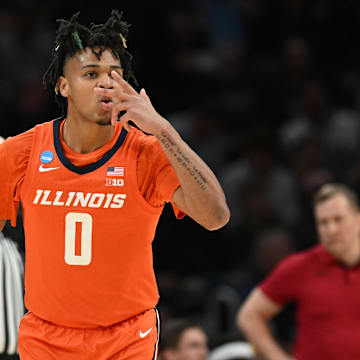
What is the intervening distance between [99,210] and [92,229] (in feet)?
0.32

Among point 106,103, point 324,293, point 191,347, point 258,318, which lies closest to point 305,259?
point 324,293

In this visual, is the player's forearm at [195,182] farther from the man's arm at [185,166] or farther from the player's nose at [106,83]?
the player's nose at [106,83]

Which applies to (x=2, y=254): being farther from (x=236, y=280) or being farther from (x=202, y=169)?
(x=236, y=280)

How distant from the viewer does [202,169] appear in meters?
3.88

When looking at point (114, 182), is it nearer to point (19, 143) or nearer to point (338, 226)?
point (19, 143)

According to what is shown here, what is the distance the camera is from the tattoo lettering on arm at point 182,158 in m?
3.86

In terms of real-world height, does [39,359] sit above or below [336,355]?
above

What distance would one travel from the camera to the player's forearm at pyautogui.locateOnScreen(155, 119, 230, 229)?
3.86m

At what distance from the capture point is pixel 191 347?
670cm

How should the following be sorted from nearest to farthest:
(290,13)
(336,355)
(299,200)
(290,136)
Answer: (336,355) < (299,200) < (290,136) < (290,13)

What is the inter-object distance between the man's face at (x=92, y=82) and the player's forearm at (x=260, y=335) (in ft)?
10.1

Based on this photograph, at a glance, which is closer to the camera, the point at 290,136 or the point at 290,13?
the point at 290,136

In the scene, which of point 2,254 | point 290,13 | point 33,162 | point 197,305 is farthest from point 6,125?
point 33,162

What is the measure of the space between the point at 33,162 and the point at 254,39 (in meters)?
7.00
